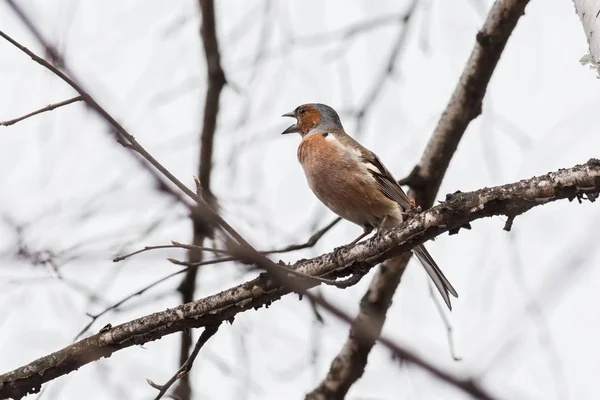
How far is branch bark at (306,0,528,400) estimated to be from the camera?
476 cm

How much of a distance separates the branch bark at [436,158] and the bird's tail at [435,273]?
0.13 m

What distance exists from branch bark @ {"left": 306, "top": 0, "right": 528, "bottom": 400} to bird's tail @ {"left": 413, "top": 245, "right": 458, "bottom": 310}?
0.13 meters

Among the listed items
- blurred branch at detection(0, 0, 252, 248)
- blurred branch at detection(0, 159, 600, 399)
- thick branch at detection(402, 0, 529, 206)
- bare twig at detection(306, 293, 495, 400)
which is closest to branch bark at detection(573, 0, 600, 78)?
blurred branch at detection(0, 159, 600, 399)

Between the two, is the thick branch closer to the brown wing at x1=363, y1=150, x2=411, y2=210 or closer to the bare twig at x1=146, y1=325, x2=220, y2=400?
the brown wing at x1=363, y1=150, x2=411, y2=210

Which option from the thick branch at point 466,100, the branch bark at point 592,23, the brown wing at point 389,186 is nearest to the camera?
the branch bark at point 592,23

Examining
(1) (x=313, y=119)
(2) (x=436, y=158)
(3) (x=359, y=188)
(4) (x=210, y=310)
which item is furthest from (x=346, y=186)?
(4) (x=210, y=310)

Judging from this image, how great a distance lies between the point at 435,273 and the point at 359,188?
0.75 m

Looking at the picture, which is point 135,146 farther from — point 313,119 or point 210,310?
point 313,119

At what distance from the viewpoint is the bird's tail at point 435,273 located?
4.77 m

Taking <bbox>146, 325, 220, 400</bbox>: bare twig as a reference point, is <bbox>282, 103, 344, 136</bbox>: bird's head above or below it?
above

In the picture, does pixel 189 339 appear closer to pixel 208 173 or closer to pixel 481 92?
pixel 208 173

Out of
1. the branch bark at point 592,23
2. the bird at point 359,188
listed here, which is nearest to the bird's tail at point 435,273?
the bird at point 359,188

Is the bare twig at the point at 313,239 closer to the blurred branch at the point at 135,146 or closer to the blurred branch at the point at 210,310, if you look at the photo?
the blurred branch at the point at 210,310

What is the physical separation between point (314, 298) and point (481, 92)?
4.00 meters
